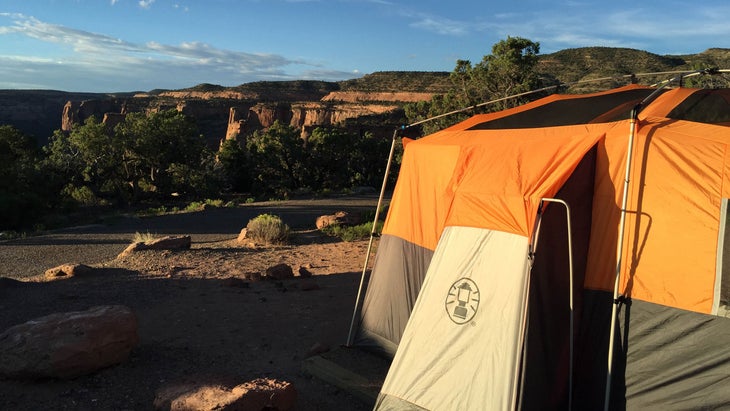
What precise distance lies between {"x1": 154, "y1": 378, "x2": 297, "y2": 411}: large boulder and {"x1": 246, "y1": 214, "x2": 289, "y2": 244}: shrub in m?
9.27

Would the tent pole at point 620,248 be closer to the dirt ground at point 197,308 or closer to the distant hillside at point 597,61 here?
the dirt ground at point 197,308

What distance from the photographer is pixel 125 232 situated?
17.6 metres

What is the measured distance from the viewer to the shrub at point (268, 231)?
45.5 ft

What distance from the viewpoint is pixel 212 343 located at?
6.61 meters

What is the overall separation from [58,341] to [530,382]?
4.56 m

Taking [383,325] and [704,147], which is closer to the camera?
[704,147]

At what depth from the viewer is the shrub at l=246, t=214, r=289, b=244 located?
45.5ft

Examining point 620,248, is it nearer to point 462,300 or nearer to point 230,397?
point 462,300

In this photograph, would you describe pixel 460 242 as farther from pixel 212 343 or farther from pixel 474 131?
pixel 212 343

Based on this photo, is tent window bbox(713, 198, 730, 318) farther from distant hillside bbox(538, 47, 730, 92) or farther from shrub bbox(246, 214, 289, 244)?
distant hillside bbox(538, 47, 730, 92)

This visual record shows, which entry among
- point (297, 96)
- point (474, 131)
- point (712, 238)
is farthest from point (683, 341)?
point (297, 96)

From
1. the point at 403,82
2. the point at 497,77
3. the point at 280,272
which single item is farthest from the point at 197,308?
the point at 403,82

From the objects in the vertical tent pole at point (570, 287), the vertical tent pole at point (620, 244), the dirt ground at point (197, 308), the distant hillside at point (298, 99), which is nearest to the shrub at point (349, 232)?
the dirt ground at point (197, 308)

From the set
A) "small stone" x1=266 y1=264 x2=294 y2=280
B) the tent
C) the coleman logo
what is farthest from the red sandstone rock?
the coleman logo
